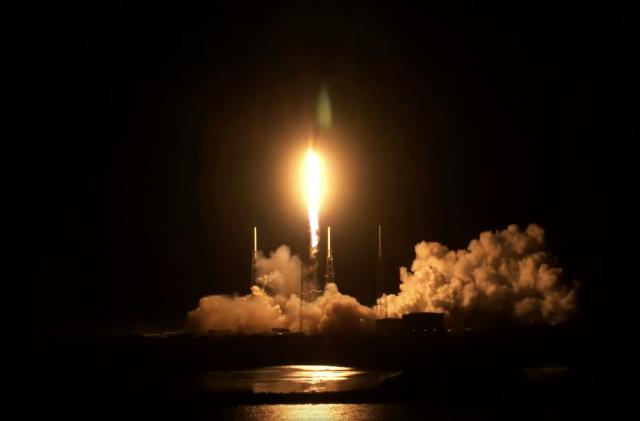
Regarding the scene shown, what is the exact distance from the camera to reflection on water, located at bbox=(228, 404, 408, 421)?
1591 inches

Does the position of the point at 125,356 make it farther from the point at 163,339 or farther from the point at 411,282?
the point at 411,282

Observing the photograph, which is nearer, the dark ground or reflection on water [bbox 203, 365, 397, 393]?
the dark ground

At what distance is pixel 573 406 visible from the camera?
4197 centimetres

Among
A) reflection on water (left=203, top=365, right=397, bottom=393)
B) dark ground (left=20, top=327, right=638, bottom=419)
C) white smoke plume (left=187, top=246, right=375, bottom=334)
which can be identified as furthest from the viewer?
white smoke plume (left=187, top=246, right=375, bottom=334)

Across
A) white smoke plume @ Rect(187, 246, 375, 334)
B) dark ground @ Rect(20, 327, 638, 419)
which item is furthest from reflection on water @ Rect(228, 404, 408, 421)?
white smoke plume @ Rect(187, 246, 375, 334)

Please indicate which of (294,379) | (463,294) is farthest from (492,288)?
(294,379)

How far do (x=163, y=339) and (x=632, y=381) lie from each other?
3749 cm

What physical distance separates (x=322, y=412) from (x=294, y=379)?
1328 centimetres

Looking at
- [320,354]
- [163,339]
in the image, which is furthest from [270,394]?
[163,339]

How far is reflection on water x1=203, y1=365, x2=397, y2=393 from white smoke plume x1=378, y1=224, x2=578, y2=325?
19.2 metres

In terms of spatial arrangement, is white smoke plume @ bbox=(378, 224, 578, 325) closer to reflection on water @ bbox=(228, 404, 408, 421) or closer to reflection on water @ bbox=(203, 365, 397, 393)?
reflection on water @ bbox=(203, 365, 397, 393)

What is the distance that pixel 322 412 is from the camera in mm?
42219

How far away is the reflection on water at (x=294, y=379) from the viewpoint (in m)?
49.9

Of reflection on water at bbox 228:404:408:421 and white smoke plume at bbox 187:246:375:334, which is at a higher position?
white smoke plume at bbox 187:246:375:334
